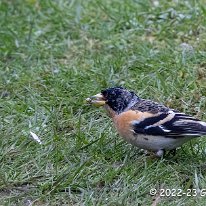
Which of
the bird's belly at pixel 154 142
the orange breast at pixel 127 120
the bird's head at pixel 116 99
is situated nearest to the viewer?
the bird's belly at pixel 154 142

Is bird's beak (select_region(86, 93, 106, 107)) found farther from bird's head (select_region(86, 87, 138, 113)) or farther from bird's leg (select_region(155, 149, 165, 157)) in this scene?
bird's leg (select_region(155, 149, 165, 157))

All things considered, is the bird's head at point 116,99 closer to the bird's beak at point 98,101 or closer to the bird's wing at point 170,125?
the bird's beak at point 98,101

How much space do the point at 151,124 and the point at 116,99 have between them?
1.17 ft

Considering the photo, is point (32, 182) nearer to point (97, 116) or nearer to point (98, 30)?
point (97, 116)

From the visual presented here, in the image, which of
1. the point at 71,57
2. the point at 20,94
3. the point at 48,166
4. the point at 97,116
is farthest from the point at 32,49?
the point at 48,166

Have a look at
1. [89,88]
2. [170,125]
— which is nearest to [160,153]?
[170,125]

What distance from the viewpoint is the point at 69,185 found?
14.6 feet

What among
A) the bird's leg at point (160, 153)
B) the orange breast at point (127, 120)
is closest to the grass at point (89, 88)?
the bird's leg at point (160, 153)

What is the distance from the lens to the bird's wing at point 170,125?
4.49 meters

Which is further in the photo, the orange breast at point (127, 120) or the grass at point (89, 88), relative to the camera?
the orange breast at point (127, 120)

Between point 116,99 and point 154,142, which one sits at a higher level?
point 116,99

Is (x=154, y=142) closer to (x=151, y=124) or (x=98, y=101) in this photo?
(x=151, y=124)

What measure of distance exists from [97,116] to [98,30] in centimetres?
154

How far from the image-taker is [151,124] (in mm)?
4641
